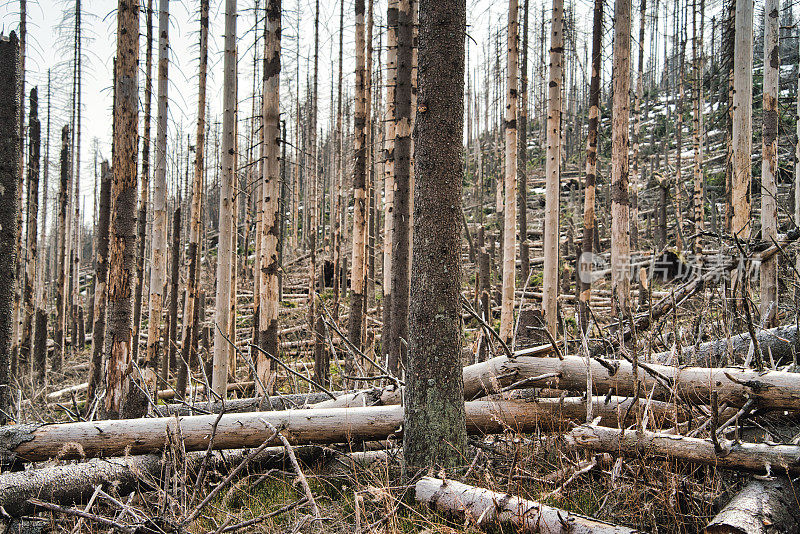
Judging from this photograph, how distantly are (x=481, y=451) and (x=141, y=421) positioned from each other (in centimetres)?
267

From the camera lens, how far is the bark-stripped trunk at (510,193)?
8.47 meters

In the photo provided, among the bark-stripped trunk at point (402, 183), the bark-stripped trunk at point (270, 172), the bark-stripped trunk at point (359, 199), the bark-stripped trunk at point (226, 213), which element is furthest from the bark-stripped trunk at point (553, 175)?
the bark-stripped trunk at point (226, 213)

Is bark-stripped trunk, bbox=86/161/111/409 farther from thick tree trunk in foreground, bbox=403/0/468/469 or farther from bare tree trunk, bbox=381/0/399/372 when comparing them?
thick tree trunk in foreground, bbox=403/0/468/469

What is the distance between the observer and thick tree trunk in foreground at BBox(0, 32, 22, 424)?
4906 millimetres

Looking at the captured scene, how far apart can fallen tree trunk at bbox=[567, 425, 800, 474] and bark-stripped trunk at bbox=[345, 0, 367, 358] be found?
572cm

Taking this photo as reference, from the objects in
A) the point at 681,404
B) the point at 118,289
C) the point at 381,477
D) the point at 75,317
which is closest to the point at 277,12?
the point at 118,289

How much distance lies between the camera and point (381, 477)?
11.7ft

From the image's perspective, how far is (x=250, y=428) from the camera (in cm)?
378

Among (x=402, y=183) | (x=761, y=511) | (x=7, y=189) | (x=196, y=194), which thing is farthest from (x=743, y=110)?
(x=196, y=194)

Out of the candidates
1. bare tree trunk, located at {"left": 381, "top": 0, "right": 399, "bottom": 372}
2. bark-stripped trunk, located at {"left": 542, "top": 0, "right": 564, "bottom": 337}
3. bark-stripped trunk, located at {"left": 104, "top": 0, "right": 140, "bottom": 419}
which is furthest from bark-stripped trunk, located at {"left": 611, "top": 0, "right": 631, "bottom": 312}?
bark-stripped trunk, located at {"left": 104, "top": 0, "right": 140, "bottom": 419}

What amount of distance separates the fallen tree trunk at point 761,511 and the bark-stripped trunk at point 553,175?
574 centimetres

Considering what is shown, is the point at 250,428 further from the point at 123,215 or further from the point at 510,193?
the point at 510,193

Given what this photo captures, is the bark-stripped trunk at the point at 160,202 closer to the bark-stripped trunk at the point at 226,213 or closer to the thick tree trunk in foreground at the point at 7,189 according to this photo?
the bark-stripped trunk at the point at 226,213

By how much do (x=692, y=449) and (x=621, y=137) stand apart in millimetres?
5614
